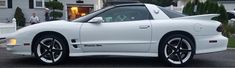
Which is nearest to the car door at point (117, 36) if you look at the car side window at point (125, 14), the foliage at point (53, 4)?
the car side window at point (125, 14)

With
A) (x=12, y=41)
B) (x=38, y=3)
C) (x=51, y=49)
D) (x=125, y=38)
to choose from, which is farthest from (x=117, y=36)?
(x=38, y=3)

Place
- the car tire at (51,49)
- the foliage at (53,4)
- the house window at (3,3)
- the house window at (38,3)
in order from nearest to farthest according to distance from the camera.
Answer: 1. the car tire at (51,49)
2. the house window at (3,3)
3. the house window at (38,3)
4. the foliage at (53,4)

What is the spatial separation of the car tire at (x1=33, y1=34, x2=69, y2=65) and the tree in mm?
24880

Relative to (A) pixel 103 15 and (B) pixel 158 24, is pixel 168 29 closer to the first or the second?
(B) pixel 158 24

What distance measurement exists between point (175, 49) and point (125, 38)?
98 centimetres

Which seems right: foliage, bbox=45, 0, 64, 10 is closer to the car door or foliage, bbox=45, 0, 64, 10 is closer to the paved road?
the paved road

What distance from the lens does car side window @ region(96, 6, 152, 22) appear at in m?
9.15

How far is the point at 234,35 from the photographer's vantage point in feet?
66.5

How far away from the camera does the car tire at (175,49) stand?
8891 mm

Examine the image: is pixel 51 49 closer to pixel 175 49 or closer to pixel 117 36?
pixel 117 36

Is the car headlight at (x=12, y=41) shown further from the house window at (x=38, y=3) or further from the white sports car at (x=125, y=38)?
the house window at (x=38, y=3)

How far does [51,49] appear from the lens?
29.7 ft

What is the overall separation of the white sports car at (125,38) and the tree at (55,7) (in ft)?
81.5

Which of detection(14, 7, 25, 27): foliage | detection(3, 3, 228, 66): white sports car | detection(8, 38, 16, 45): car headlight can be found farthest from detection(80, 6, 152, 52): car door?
detection(14, 7, 25, 27): foliage
